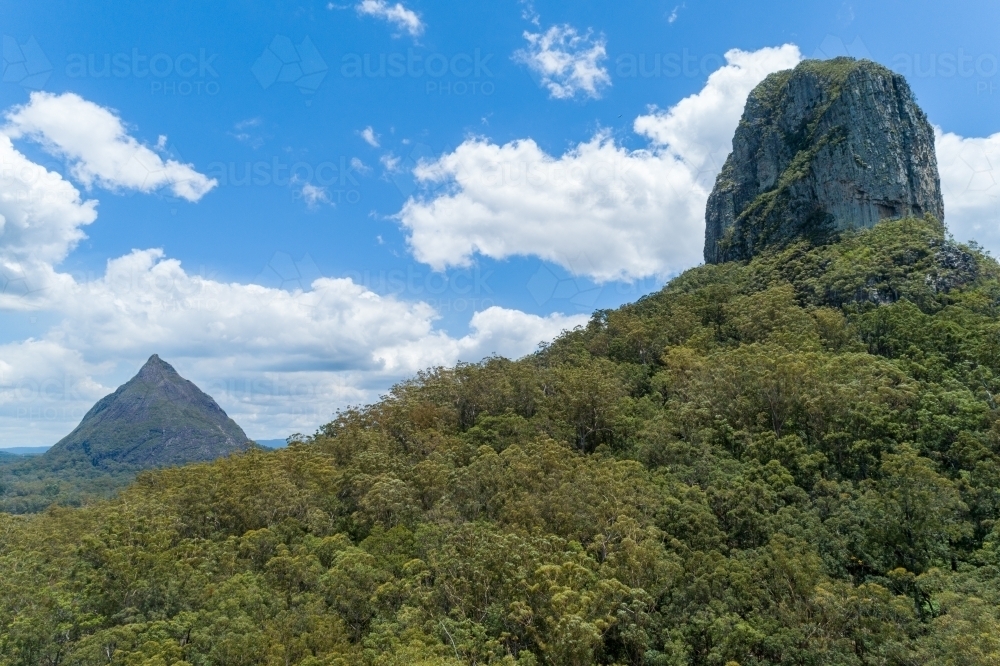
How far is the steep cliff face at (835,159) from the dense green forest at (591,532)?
33.8 metres

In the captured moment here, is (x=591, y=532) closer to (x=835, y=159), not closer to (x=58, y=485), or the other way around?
(x=835, y=159)

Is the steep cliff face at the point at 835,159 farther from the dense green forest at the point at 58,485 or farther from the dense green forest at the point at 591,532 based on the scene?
the dense green forest at the point at 58,485

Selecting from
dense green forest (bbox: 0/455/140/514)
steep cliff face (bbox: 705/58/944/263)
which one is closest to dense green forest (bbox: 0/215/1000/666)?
steep cliff face (bbox: 705/58/944/263)

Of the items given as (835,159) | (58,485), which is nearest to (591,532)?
(835,159)

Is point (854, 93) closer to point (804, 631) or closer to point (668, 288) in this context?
point (668, 288)

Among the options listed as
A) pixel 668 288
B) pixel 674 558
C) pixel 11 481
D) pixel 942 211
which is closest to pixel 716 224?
pixel 668 288

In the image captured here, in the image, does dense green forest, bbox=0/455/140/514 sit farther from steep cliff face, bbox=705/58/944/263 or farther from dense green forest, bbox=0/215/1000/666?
steep cliff face, bbox=705/58/944/263

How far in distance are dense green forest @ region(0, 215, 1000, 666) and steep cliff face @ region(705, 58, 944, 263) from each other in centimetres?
3384

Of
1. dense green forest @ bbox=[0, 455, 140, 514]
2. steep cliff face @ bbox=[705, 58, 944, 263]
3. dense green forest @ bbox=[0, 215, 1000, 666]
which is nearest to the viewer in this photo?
dense green forest @ bbox=[0, 215, 1000, 666]

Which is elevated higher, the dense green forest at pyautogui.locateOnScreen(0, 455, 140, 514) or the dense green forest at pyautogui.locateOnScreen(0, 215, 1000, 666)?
the dense green forest at pyautogui.locateOnScreen(0, 215, 1000, 666)

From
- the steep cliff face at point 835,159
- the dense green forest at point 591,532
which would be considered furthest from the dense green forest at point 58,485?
the steep cliff face at point 835,159

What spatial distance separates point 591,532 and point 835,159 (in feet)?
233

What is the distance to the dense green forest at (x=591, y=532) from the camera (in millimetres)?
19281

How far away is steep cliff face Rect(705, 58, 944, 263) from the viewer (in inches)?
2881
